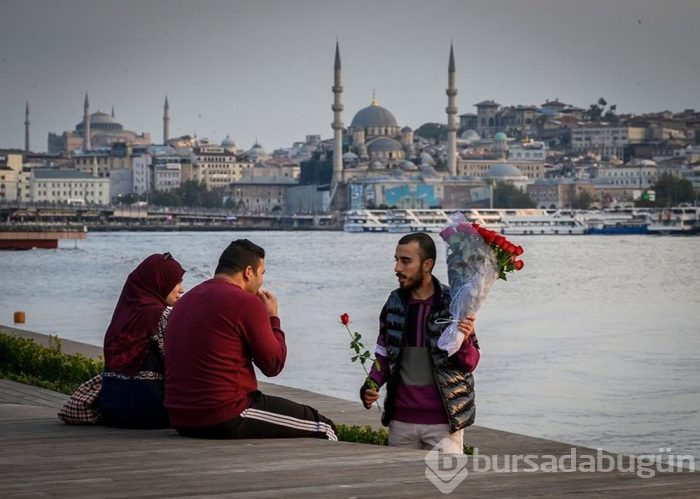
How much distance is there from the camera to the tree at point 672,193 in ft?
339

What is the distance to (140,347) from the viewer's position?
5.02 metres

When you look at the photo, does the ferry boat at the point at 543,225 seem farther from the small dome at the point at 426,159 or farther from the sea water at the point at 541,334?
the sea water at the point at 541,334

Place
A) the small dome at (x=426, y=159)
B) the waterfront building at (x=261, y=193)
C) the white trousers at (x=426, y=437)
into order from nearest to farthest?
the white trousers at (x=426, y=437) → the small dome at (x=426, y=159) → the waterfront building at (x=261, y=193)

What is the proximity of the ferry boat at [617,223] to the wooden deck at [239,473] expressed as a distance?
8160 centimetres

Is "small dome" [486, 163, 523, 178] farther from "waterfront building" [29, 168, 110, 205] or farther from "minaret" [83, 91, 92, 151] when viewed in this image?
"minaret" [83, 91, 92, 151]

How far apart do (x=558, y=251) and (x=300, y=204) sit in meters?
61.2

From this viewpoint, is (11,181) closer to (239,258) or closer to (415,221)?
(415,221)

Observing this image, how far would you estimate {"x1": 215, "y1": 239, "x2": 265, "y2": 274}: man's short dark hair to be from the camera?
463cm

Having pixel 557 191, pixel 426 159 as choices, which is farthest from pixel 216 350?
pixel 426 159

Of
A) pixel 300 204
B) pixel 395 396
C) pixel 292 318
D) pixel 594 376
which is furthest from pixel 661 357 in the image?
pixel 300 204

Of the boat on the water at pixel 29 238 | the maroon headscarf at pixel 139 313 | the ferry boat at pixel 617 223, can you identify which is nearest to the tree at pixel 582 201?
the ferry boat at pixel 617 223

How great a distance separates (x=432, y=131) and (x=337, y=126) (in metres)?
54.6

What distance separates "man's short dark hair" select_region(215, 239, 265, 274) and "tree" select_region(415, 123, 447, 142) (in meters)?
150

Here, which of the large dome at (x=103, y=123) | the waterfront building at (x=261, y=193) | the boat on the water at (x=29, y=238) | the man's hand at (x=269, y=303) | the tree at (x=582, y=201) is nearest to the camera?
the man's hand at (x=269, y=303)
